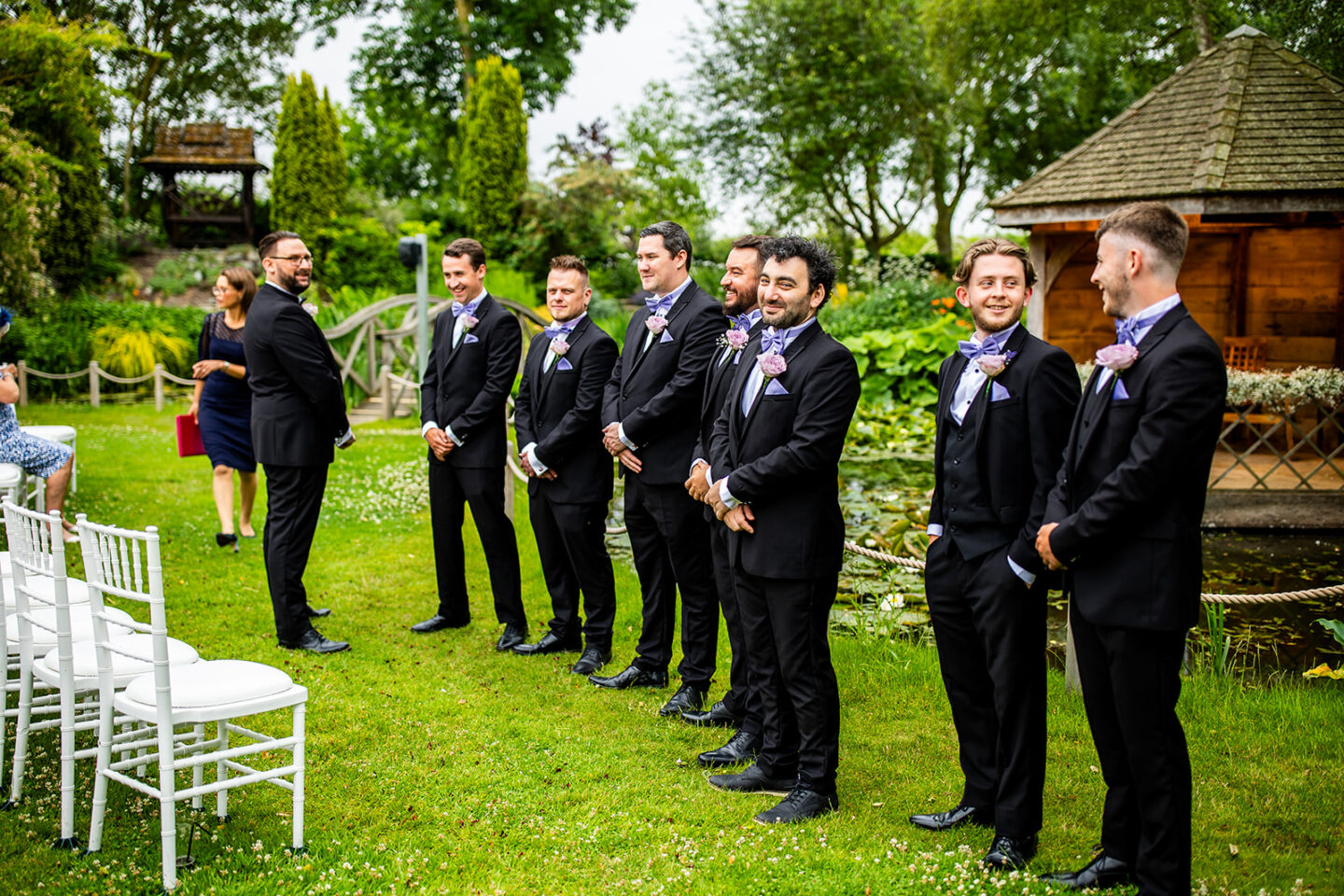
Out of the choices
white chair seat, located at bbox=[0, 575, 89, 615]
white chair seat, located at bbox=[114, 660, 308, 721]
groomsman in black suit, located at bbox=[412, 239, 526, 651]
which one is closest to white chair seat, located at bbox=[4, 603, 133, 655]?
white chair seat, located at bbox=[0, 575, 89, 615]

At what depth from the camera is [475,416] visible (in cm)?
629

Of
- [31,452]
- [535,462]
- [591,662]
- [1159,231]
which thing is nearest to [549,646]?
[591,662]

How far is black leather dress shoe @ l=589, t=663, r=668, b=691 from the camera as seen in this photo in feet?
18.7

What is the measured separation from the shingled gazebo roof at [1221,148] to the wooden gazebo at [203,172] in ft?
67.1

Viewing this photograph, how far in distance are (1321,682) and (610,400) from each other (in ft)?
12.6

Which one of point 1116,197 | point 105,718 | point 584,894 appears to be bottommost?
point 584,894

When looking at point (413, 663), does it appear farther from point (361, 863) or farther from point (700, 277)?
point (700, 277)

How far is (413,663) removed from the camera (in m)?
6.03

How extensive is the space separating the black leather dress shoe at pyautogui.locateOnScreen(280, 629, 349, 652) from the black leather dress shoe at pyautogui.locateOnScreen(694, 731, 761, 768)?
2422 mm

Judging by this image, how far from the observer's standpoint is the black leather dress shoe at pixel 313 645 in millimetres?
6207

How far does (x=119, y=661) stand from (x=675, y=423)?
8.44ft

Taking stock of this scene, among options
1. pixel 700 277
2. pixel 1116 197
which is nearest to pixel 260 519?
pixel 1116 197

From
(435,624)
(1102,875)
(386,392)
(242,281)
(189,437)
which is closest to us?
(1102,875)

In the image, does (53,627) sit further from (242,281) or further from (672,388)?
(242,281)
